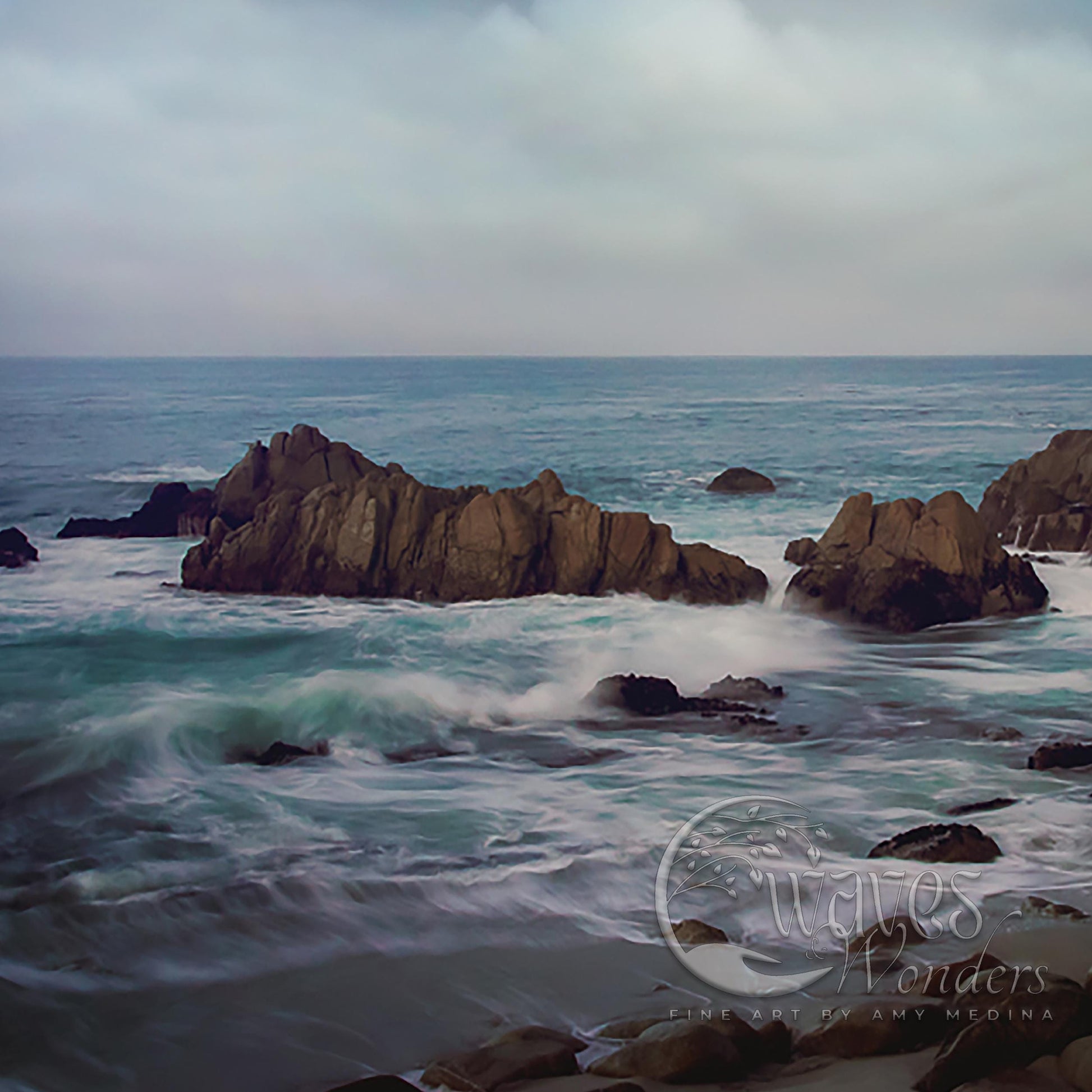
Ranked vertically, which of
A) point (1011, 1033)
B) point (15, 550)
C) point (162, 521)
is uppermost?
point (162, 521)

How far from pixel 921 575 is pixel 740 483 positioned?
4.77m

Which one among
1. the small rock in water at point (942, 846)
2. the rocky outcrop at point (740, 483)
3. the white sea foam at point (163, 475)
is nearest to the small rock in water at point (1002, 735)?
the small rock in water at point (942, 846)

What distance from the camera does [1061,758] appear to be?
500cm

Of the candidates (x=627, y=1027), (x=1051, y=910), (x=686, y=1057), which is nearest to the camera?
(x=686, y=1057)

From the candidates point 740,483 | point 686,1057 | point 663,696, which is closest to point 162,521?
point 740,483

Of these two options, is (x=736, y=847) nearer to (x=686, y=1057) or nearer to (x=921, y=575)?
(x=686, y=1057)

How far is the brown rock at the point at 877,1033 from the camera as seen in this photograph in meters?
2.64

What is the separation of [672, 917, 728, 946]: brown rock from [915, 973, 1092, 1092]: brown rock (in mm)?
936

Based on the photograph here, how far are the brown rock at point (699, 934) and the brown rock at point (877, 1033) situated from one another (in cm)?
72

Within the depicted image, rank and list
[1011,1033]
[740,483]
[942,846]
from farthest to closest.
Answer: [740,483]
[942,846]
[1011,1033]

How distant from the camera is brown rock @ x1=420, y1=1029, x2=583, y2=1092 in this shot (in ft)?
8.66

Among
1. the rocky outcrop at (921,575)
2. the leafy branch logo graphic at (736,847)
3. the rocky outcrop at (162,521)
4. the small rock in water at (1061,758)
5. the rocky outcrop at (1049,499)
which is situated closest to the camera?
the leafy branch logo graphic at (736,847)

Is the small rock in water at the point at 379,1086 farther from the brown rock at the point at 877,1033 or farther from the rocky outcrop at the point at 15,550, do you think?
the rocky outcrop at the point at 15,550

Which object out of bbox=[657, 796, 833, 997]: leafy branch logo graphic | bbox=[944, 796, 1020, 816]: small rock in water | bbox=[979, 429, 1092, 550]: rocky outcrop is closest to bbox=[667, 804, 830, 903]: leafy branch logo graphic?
bbox=[657, 796, 833, 997]: leafy branch logo graphic
